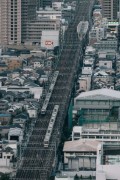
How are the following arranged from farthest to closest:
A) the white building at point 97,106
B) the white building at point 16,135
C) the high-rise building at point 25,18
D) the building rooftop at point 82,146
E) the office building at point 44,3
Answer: the office building at point 44,3 < the high-rise building at point 25,18 < the white building at point 97,106 < the white building at point 16,135 < the building rooftop at point 82,146

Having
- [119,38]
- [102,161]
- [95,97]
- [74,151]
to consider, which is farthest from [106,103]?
[119,38]

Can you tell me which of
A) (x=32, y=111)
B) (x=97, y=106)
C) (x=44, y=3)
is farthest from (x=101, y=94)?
(x=44, y=3)

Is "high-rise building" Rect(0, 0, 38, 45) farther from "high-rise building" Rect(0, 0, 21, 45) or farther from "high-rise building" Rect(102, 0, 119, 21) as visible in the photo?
"high-rise building" Rect(102, 0, 119, 21)

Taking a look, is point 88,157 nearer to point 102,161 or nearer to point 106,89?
point 102,161

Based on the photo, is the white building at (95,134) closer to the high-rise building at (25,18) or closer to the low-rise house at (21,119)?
the low-rise house at (21,119)

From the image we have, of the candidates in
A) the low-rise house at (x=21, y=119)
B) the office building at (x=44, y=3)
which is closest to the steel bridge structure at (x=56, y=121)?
the low-rise house at (x=21, y=119)

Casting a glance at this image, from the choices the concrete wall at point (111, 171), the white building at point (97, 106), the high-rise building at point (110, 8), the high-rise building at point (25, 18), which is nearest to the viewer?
the concrete wall at point (111, 171)
